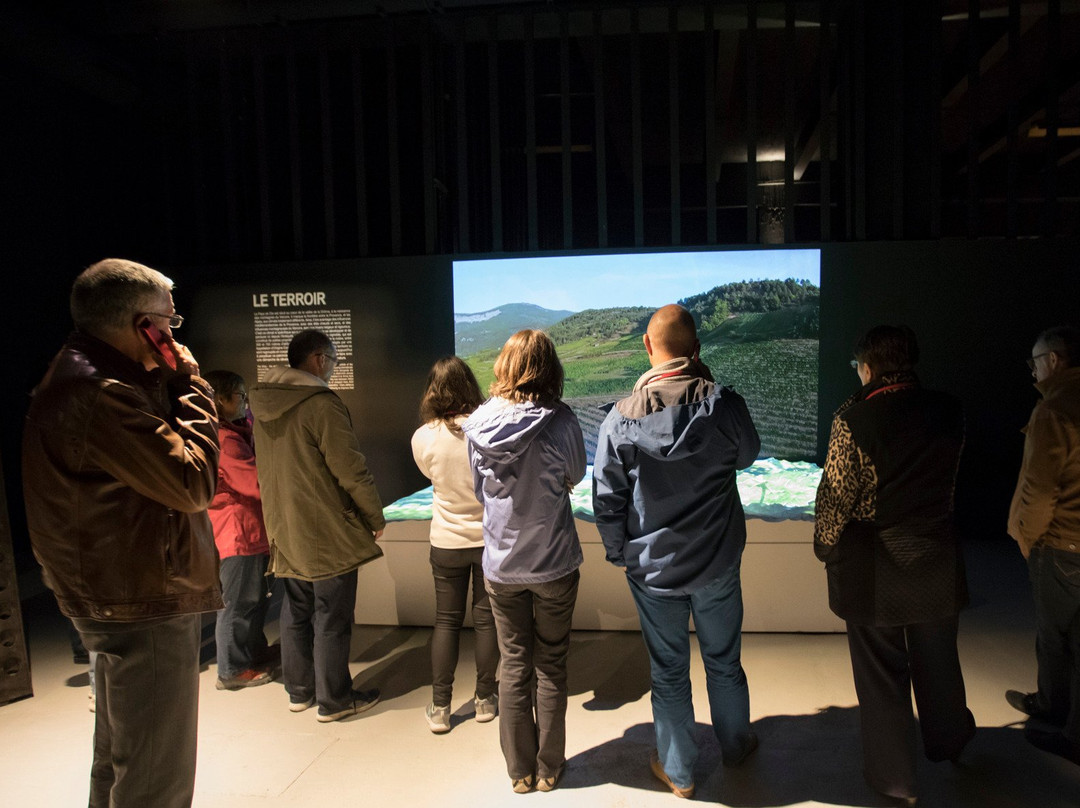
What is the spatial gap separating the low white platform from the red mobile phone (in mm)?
2231

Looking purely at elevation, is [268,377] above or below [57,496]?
above

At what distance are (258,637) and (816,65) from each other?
22.1ft

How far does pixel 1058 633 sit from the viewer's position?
263 centimetres

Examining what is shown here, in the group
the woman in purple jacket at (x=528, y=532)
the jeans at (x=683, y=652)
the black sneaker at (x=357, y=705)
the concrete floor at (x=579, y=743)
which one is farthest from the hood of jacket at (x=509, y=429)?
the black sneaker at (x=357, y=705)

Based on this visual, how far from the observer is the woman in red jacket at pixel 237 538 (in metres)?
3.25

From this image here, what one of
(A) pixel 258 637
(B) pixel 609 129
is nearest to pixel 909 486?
(A) pixel 258 637

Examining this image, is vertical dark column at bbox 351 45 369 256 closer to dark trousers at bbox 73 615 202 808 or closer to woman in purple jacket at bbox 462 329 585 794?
woman in purple jacket at bbox 462 329 585 794

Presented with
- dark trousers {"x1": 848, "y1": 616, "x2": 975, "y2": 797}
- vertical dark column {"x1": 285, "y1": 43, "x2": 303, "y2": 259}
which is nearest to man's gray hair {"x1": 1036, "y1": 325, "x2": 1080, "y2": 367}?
dark trousers {"x1": 848, "y1": 616, "x2": 975, "y2": 797}

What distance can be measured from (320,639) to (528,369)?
152 cm

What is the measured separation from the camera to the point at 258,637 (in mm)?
3531

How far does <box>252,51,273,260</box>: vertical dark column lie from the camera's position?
5.34 metres

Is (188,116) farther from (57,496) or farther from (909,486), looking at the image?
(909,486)

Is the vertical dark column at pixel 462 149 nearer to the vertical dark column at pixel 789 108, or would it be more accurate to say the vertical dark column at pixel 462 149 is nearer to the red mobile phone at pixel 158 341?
the vertical dark column at pixel 789 108

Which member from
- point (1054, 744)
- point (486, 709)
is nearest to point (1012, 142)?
point (1054, 744)
